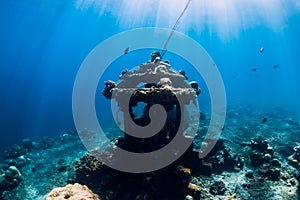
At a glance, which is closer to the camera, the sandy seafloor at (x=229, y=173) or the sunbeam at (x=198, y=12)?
the sandy seafloor at (x=229, y=173)

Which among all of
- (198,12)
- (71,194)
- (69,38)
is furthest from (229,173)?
(69,38)

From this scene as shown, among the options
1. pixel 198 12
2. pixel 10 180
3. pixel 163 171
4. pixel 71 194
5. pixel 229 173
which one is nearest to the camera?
pixel 71 194

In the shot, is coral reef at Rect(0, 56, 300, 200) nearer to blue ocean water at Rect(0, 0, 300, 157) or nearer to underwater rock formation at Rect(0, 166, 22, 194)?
underwater rock formation at Rect(0, 166, 22, 194)

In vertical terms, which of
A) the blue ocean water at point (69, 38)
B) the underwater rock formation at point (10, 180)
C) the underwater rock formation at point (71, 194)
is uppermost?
the blue ocean water at point (69, 38)

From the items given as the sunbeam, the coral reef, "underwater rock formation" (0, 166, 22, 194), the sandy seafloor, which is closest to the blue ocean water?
the sunbeam

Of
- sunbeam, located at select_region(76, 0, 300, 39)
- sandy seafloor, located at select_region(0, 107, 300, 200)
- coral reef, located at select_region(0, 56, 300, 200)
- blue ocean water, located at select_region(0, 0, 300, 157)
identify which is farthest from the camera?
sunbeam, located at select_region(76, 0, 300, 39)

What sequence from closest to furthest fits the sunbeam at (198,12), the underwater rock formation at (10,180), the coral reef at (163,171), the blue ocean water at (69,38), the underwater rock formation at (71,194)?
the underwater rock formation at (71,194)
the coral reef at (163,171)
the underwater rock formation at (10,180)
the blue ocean water at (69,38)
the sunbeam at (198,12)

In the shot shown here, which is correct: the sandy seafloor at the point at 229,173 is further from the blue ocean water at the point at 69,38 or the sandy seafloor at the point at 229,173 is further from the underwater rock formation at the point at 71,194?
the blue ocean water at the point at 69,38

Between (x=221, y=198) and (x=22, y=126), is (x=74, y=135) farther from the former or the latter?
(x=22, y=126)

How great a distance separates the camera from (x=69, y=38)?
309ft

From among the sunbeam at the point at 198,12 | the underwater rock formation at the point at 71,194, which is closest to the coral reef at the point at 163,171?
the underwater rock formation at the point at 71,194

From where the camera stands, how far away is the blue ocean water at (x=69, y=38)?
47.8m

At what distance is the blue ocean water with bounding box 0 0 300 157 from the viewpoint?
47.8 meters

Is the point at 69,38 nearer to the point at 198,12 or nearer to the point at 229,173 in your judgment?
the point at 198,12
